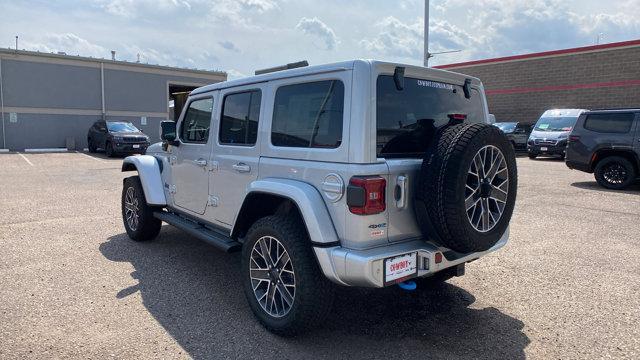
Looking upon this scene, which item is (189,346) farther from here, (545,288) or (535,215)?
(535,215)

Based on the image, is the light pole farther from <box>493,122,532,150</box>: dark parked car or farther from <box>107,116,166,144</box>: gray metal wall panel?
<box>107,116,166,144</box>: gray metal wall panel

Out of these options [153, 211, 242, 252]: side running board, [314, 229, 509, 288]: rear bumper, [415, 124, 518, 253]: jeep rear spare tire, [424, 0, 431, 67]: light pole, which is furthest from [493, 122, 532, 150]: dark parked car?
[314, 229, 509, 288]: rear bumper

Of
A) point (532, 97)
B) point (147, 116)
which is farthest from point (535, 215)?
point (147, 116)

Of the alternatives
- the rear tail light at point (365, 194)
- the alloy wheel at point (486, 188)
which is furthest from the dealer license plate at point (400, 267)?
the alloy wheel at point (486, 188)

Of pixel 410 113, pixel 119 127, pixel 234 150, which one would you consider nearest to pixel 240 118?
pixel 234 150

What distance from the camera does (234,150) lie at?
4129 millimetres

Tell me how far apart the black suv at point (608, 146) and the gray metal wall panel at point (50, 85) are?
2228 cm

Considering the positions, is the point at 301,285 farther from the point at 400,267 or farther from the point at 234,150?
the point at 234,150

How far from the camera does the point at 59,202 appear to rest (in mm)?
8617

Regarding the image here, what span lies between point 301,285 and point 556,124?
18765 mm

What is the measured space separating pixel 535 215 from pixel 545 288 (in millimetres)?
3636

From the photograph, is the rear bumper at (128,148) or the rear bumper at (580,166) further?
the rear bumper at (128,148)

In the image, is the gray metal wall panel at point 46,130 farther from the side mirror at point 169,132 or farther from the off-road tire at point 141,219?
the side mirror at point 169,132

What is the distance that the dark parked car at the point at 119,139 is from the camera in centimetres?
1892
